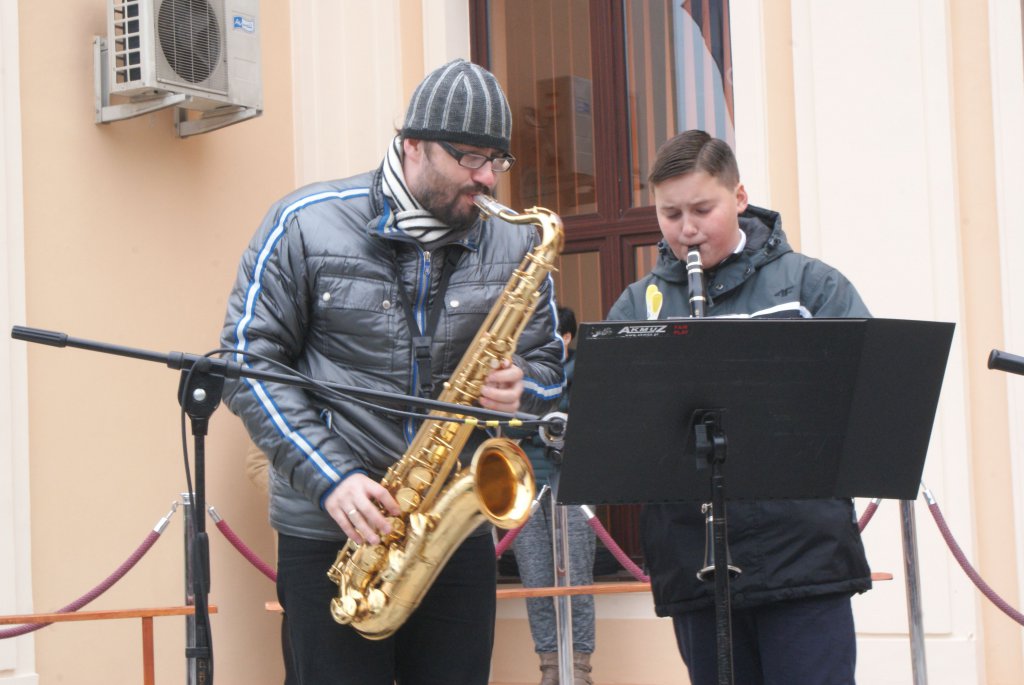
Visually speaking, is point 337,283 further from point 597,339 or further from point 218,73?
point 218,73

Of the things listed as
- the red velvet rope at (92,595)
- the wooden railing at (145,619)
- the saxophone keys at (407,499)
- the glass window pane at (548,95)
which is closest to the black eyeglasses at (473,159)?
the saxophone keys at (407,499)

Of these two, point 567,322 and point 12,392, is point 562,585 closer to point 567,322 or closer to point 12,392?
point 567,322

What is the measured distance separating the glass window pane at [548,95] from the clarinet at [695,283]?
3638 mm

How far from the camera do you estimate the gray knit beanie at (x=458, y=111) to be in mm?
2941

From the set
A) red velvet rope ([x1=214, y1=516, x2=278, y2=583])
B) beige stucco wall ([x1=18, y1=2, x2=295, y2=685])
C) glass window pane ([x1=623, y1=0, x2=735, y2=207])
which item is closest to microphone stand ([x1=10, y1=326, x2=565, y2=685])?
red velvet rope ([x1=214, y1=516, x2=278, y2=583])

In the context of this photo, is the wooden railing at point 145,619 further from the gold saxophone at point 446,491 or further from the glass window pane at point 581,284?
the glass window pane at point 581,284

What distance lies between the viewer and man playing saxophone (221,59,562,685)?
284cm

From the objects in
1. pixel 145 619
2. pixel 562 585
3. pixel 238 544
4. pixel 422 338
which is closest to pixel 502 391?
pixel 422 338

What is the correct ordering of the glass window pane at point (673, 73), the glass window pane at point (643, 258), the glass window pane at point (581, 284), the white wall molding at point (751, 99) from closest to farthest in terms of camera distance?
the white wall molding at point (751, 99) < the glass window pane at point (673, 73) < the glass window pane at point (643, 258) < the glass window pane at point (581, 284)

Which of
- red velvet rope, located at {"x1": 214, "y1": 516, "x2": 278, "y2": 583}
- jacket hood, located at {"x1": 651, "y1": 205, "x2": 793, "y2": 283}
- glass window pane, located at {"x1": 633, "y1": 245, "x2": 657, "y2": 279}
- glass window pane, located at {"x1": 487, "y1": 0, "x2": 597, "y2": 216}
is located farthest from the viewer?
glass window pane, located at {"x1": 487, "y1": 0, "x2": 597, "y2": 216}

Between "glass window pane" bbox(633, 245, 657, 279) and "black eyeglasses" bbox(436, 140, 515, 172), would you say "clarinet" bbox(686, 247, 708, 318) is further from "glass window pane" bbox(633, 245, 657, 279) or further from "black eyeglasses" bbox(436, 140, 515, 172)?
"glass window pane" bbox(633, 245, 657, 279)

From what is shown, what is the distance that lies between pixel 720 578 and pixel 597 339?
587mm

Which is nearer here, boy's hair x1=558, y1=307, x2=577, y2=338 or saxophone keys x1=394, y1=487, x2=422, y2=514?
saxophone keys x1=394, y1=487, x2=422, y2=514

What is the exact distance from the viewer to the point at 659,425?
2.64 m
